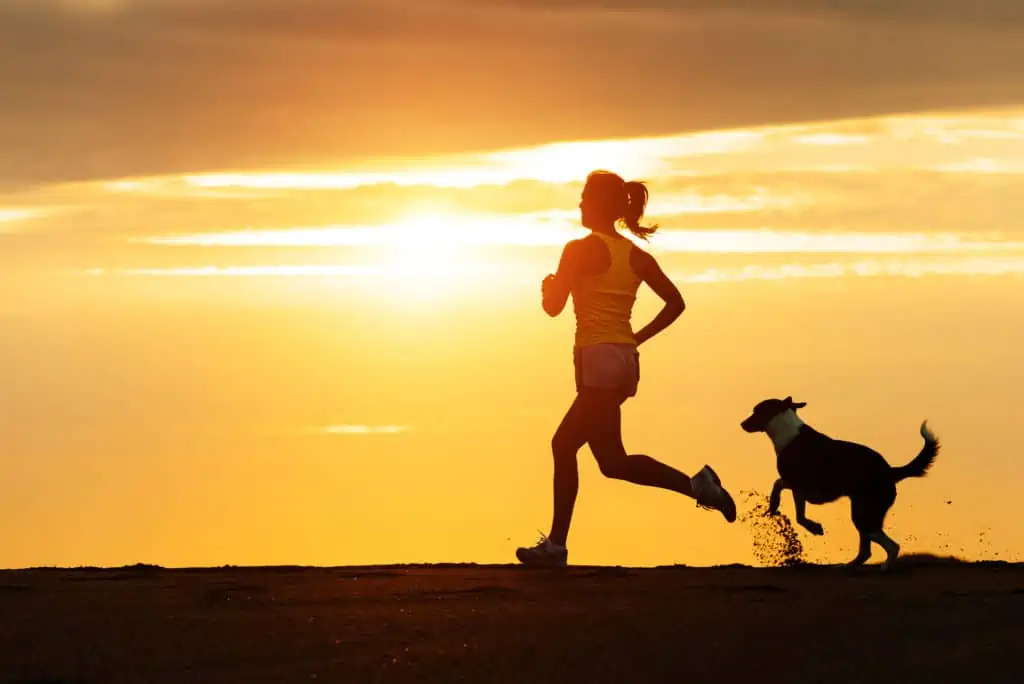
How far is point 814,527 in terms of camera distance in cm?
1227

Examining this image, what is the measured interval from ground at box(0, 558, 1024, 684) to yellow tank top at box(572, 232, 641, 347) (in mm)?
1701

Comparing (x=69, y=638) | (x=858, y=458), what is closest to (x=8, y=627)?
(x=69, y=638)

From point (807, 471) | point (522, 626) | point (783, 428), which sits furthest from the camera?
point (783, 428)

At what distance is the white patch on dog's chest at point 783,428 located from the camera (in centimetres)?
1258

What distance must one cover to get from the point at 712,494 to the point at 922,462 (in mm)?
1634

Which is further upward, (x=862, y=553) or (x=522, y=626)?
(x=862, y=553)

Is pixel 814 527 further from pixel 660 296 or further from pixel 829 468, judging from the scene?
pixel 660 296

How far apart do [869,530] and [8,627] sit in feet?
19.6

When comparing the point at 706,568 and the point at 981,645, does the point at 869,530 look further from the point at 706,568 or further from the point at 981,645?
the point at 981,645

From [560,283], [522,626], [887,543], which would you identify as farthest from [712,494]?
[522,626]

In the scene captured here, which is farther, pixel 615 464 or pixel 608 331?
pixel 615 464

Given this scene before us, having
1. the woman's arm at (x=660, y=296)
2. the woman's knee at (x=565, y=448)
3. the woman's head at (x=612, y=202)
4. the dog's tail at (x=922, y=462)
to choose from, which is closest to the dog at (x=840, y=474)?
the dog's tail at (x=922, y=462)

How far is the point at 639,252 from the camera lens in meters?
12.0

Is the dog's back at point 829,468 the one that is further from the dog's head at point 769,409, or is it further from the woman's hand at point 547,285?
the woman's hand at point 547,285
